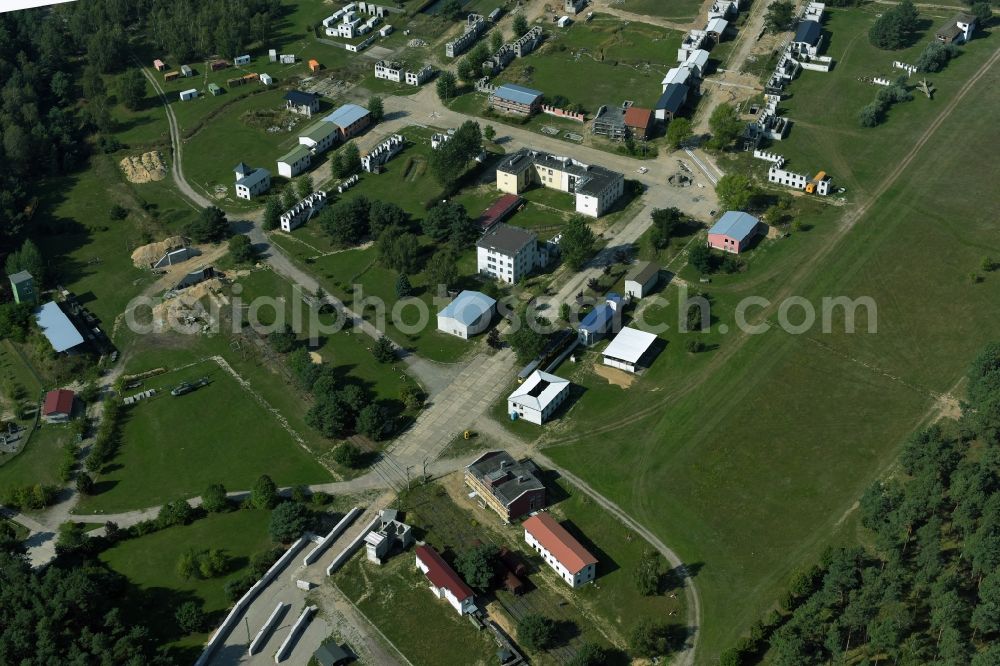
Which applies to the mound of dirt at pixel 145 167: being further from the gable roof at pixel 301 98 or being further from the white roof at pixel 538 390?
the white roof at pixel 538 390

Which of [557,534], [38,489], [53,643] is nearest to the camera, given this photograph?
[53,643]

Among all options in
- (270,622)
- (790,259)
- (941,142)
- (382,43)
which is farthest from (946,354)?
(382,43)

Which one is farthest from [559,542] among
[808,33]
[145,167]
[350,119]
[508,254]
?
[808,33]

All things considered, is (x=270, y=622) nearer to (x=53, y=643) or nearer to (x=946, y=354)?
(x=53, y=643)

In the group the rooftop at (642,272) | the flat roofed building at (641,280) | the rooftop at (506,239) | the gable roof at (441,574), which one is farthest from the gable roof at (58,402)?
the rooftop at (642,272)

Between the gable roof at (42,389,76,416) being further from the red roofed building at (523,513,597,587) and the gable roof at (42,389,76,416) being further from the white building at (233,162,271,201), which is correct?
the red roofed building at (523,513,597,587)

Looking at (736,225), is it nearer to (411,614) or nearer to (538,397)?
(538,397)
